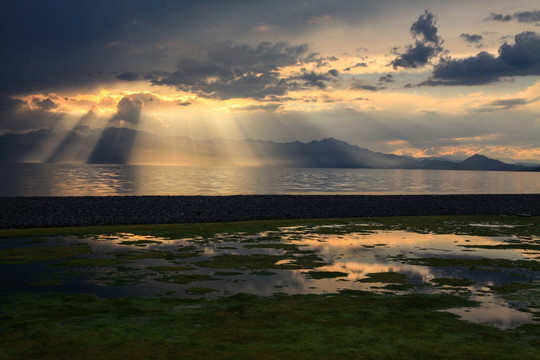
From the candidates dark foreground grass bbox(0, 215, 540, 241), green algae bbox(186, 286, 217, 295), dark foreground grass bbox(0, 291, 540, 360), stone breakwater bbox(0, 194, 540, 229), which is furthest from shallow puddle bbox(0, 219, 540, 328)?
stone breakwater bbox(0, 194, 540, 229)

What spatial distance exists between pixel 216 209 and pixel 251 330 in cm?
3074

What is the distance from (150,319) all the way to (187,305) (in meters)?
1.27

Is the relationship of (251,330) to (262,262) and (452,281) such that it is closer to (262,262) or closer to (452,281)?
(262,262)

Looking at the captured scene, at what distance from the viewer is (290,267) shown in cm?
1630

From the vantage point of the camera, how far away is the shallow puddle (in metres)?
13.0

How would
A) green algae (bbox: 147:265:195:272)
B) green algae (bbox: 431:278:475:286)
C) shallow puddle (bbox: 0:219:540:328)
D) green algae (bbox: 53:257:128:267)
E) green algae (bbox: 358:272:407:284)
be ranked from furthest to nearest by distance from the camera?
green algae (bbox: 53:257:128:267), green algae (bbox: 147:265:195:272), green algae (bbox: 358:272:407:284), green algae (bbox: 431:278:475:286), shallow puddle (bbox: 0:219:540:328)

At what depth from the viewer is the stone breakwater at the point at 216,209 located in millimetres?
33781

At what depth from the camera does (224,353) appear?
8375 millimetres

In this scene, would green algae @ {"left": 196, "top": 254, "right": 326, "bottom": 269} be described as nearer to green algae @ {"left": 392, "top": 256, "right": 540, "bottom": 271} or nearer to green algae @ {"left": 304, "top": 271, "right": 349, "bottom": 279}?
green algae @ {"left": 304, "top": 271, "right": 349, "bottom": 279}

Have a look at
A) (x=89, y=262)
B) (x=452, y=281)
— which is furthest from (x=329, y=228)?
(x=89, y=262)

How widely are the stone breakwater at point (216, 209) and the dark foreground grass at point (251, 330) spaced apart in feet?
72.6

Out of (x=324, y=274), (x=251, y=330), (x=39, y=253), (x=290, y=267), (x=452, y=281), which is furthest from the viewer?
(x=39, y=253)

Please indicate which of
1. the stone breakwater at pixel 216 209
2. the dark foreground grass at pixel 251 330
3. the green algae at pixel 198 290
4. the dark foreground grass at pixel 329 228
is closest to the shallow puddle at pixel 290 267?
the green algae at pixel 198 290

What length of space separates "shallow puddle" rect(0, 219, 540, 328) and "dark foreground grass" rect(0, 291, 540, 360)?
905 millimetres
